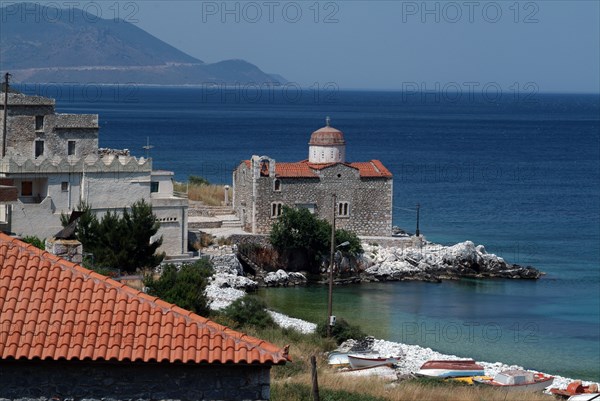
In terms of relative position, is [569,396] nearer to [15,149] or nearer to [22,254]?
[22,254]

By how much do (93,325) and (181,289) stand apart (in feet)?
62.1

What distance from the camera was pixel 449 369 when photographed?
1122 inches

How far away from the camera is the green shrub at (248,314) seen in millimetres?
31781

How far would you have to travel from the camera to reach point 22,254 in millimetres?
11375

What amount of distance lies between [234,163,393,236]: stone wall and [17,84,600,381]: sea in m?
4.46

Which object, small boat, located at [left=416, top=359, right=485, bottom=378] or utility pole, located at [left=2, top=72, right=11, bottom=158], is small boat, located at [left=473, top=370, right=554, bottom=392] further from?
utility pole, located at [left=2, top=72, right=11, bottom=158]

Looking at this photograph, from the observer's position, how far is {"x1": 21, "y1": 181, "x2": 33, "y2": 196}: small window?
4000 centimetres

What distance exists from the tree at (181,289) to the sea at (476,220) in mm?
8237

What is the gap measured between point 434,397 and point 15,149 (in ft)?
89.8

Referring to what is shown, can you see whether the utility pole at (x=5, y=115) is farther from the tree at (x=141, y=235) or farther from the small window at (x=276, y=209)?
the small window at (x=276, y=209)

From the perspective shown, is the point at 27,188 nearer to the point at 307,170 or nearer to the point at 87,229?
the point at 87,229

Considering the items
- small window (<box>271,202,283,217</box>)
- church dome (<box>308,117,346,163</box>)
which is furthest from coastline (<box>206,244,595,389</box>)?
church dome (<box>308,117,346,163</box>)

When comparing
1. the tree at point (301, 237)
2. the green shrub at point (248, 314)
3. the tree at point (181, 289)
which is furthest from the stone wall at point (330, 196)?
the tree at point (181, 289)

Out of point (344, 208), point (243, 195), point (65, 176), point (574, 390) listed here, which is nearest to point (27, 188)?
point (65, 176)
